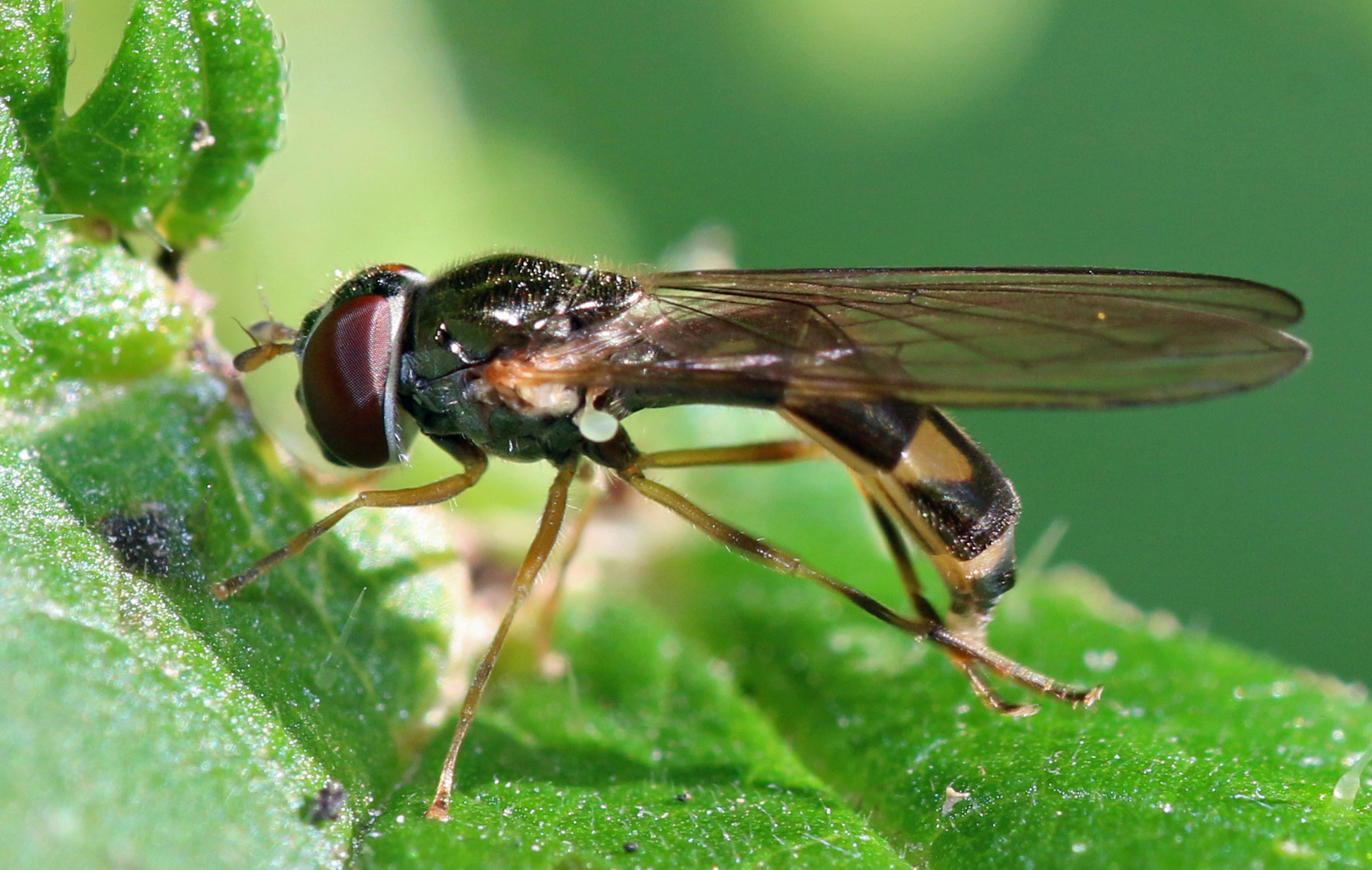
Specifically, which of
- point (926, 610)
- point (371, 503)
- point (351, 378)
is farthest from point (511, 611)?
point (926, 610)

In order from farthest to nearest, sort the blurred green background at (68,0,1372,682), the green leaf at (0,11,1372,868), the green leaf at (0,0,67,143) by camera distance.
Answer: the blurred green background at (68,0,1372,682) → the green leaf at (0,0,67,143) → the green leaf at (0,11,1372,868)

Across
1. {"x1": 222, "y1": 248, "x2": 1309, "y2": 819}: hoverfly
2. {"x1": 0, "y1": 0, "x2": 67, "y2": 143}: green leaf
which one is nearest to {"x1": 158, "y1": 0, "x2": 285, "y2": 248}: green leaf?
{"x1": 0, "y1": 0, "x2": 67, "y2": 143}: green leaf

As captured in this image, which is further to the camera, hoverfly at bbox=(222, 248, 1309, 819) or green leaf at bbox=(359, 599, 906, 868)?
hoverfly at bbox=(222, 248, 1309, 819)

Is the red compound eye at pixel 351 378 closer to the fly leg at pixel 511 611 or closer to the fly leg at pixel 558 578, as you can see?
the fly leg at pixel 511 611

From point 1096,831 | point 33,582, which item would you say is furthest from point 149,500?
point 1096,831

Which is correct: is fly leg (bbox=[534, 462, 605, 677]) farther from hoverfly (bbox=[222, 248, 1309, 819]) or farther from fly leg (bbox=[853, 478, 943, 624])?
fly leg (bbox=[853, 478, 943, 624])

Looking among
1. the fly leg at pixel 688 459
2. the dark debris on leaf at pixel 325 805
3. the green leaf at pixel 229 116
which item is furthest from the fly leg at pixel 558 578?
the green leaf at pixel 229 116

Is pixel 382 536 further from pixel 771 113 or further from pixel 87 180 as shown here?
pixel 771 113
